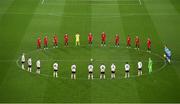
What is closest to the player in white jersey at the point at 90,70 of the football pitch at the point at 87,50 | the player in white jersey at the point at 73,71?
the football pitch at the point at 87,50

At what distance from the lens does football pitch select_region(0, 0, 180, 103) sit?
124 feet

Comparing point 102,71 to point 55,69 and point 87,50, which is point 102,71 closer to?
point 55,69

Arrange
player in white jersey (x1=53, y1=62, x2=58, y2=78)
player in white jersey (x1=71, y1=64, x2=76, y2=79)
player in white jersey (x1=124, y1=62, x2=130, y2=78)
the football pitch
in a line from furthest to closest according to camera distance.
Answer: player in white jersey (x1=124, y1=62, x2=130, y2=78) → player in white jersey (x1=53, y1=62, x2=58, y2=78) → player in white jersey (x1=71, y1=64, x2=76, y2=79) → the football pitch

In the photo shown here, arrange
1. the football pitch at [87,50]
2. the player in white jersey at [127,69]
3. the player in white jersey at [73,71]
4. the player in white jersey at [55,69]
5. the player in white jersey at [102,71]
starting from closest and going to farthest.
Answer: the football pitch at [87,50]
the player in white jersey at [102,71]
the player in white jersey at [73,71]
the player in white jersey at [55,69]
the player in white jersey at [127,69]

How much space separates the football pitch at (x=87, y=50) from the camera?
37719 millimetres

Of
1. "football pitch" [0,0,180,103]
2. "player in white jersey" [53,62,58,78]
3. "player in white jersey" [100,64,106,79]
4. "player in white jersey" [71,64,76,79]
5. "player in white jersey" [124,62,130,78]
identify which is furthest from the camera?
"player in white jersey" [124,62,130,78]

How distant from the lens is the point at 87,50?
46562 millimetres

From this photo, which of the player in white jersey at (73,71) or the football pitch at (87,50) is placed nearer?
the football pitch at (87,50)

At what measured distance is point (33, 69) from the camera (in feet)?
137

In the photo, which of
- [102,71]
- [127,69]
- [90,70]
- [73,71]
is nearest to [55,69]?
[73,71]

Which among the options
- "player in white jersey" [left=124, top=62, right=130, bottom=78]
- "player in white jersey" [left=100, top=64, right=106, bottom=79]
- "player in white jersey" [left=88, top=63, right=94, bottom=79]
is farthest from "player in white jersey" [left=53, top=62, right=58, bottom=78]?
"player in white jersey" [left=124, top=62, right=130, bottom=78]

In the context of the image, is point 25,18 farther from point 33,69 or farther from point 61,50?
point 33,69

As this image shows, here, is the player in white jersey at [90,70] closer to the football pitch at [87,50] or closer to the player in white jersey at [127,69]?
the football pitch at [87,50]

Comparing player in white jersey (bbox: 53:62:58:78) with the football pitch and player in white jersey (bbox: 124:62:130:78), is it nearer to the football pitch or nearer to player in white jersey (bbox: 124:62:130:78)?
the football pitch
